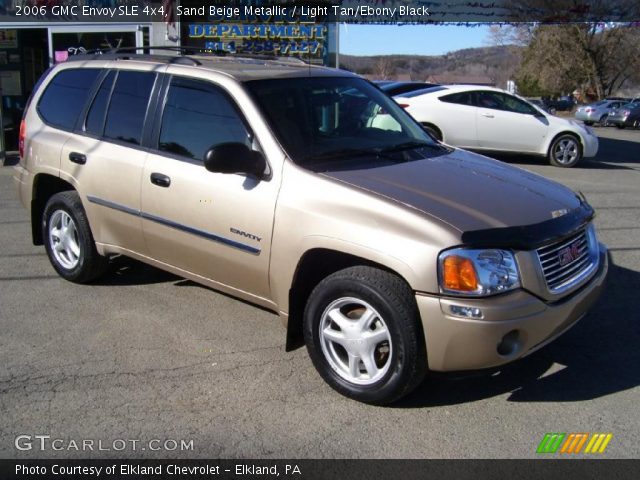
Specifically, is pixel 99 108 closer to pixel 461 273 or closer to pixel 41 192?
pixel 41 192

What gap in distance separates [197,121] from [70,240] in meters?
1.81

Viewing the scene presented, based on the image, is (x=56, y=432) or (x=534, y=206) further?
(x=534, y=206)

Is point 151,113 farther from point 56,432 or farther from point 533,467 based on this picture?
point 533,467

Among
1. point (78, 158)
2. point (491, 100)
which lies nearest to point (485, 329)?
point (78, 158)

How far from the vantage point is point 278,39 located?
1334cm

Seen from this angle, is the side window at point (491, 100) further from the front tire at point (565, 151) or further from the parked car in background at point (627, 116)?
the parked car in background at point (627, 116)

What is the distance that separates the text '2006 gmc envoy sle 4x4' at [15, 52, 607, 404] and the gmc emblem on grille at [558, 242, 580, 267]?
1 centimetres

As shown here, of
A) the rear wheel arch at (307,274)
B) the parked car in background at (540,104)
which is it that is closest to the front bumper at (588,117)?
the parked car in background at (540,104)

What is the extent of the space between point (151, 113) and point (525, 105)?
10.6 m

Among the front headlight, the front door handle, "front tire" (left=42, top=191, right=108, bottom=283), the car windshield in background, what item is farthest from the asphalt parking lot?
the car windshield in background

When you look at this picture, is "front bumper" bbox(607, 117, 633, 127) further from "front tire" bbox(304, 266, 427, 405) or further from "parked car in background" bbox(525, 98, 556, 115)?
"front tire" bbox(304, 266, 427, 405)

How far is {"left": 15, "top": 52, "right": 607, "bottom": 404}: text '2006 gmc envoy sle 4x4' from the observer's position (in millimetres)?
3381

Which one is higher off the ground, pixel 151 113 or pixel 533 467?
pixel 151 113

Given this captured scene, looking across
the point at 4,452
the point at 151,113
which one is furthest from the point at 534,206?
the point at 4,452
